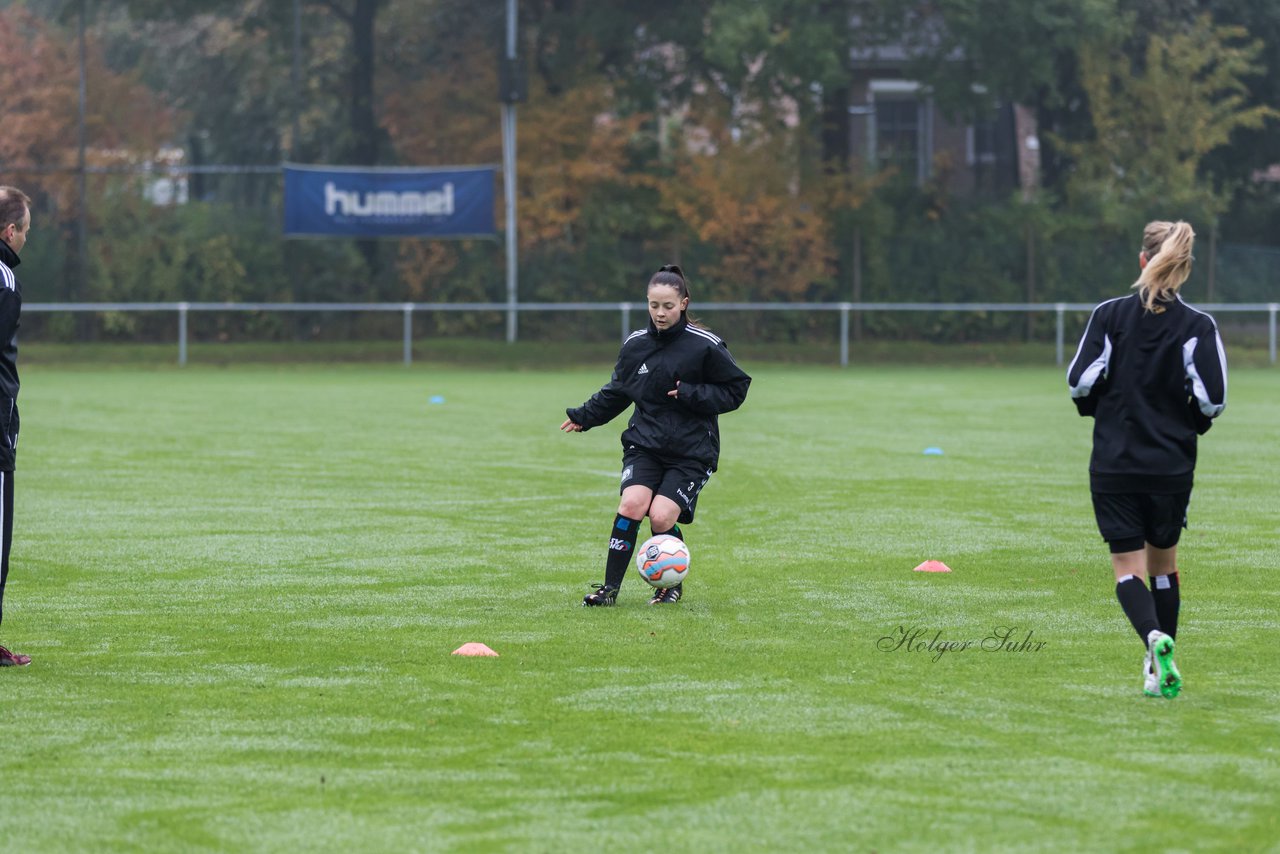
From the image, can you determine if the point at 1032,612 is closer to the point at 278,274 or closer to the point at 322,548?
the point at 322,548

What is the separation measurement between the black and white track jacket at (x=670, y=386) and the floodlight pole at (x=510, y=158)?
24.8 m

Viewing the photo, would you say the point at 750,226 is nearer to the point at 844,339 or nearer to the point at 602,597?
the point at 844,339

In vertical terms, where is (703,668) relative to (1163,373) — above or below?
below

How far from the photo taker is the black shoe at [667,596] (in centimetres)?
974

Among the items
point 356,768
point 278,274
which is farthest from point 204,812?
point 278,274

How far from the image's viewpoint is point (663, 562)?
963 centimetres

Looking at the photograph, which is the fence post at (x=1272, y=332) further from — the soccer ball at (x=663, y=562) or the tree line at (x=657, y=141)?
the soccer ball at (x=663, y=562)

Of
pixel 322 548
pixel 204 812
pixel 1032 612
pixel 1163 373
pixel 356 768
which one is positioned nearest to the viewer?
pixel 204 812

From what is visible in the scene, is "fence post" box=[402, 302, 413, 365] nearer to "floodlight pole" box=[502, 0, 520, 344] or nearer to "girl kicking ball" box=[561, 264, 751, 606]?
"floodlight pole" box=[502, 0, 520, 344]

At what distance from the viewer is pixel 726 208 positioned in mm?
38062

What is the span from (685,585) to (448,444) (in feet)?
30.1

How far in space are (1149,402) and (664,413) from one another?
3.17 metres

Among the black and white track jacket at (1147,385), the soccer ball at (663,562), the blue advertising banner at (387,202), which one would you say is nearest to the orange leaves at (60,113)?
the blue advertising banner at (387,202)

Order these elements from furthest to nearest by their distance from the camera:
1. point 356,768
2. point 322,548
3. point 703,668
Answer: point 322,548, point 703,668, point 356,768
